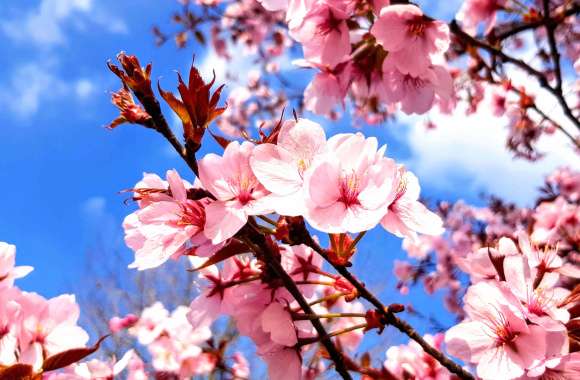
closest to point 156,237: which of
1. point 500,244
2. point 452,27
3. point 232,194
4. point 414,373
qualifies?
point 232,194

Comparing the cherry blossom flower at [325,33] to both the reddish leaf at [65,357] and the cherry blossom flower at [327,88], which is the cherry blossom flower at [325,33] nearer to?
the cherry blossom flower at [327,88]

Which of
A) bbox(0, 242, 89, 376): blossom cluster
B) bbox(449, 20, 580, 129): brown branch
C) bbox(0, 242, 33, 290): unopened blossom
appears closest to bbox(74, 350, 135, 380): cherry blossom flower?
bbox(0, 242, 89, 376): blossom cluster

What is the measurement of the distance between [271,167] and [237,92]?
7326 mm

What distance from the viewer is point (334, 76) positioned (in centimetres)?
188

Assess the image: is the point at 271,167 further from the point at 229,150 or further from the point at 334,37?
the point at 334,37

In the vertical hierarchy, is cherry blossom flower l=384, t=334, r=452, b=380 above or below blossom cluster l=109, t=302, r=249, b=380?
below

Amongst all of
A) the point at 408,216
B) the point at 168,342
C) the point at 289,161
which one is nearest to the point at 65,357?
the point at 289,161

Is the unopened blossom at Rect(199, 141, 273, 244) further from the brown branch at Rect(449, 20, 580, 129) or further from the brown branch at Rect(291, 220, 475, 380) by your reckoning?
the brown branch at Rect(449, 20, 580, 129)

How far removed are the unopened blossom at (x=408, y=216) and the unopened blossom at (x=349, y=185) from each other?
6 cm

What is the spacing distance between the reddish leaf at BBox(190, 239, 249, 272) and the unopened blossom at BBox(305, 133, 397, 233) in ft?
0.48

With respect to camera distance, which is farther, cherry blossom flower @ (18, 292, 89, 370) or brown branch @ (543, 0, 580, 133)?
brown branch @ (543, 0, 580, 133)

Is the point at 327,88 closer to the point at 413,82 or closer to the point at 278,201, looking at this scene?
the point at 413,82

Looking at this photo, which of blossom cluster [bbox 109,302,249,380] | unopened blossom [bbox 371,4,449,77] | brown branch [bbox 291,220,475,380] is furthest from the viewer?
blossom cluster [bbox 109,302,249,380]

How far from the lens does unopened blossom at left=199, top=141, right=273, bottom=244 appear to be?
0.82m
